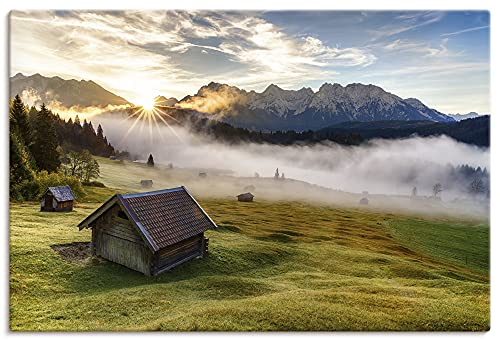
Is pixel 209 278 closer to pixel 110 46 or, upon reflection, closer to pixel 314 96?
pixel 314 96

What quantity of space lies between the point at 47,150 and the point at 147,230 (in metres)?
5.80

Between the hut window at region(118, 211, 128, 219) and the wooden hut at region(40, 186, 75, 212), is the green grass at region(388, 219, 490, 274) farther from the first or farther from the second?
the wooden hut at region(40, 186, 75, 212)

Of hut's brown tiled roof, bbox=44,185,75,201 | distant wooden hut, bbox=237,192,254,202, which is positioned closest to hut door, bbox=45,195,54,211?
hut's brown tiled roof, bbox=44,185,75,201

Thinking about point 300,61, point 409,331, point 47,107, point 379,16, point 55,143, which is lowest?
point 409,331

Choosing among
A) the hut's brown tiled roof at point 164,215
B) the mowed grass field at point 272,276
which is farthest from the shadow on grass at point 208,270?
the hut's brown tiled roof at point 164,215

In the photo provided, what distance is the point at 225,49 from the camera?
12.1 meters

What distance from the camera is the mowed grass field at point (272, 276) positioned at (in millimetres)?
8727

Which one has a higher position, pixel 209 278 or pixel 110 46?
pixel 110 46

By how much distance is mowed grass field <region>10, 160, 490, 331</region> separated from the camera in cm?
873

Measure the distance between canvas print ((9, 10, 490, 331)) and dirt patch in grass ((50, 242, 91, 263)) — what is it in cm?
15

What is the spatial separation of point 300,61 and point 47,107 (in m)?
10.7

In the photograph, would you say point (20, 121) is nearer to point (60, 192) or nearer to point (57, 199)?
point (60, 192)

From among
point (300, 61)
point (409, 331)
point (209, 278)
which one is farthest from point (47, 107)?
point (409, 331)

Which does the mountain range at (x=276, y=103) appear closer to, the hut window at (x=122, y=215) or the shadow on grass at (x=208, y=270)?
the hut window at (x=122, y=215)
